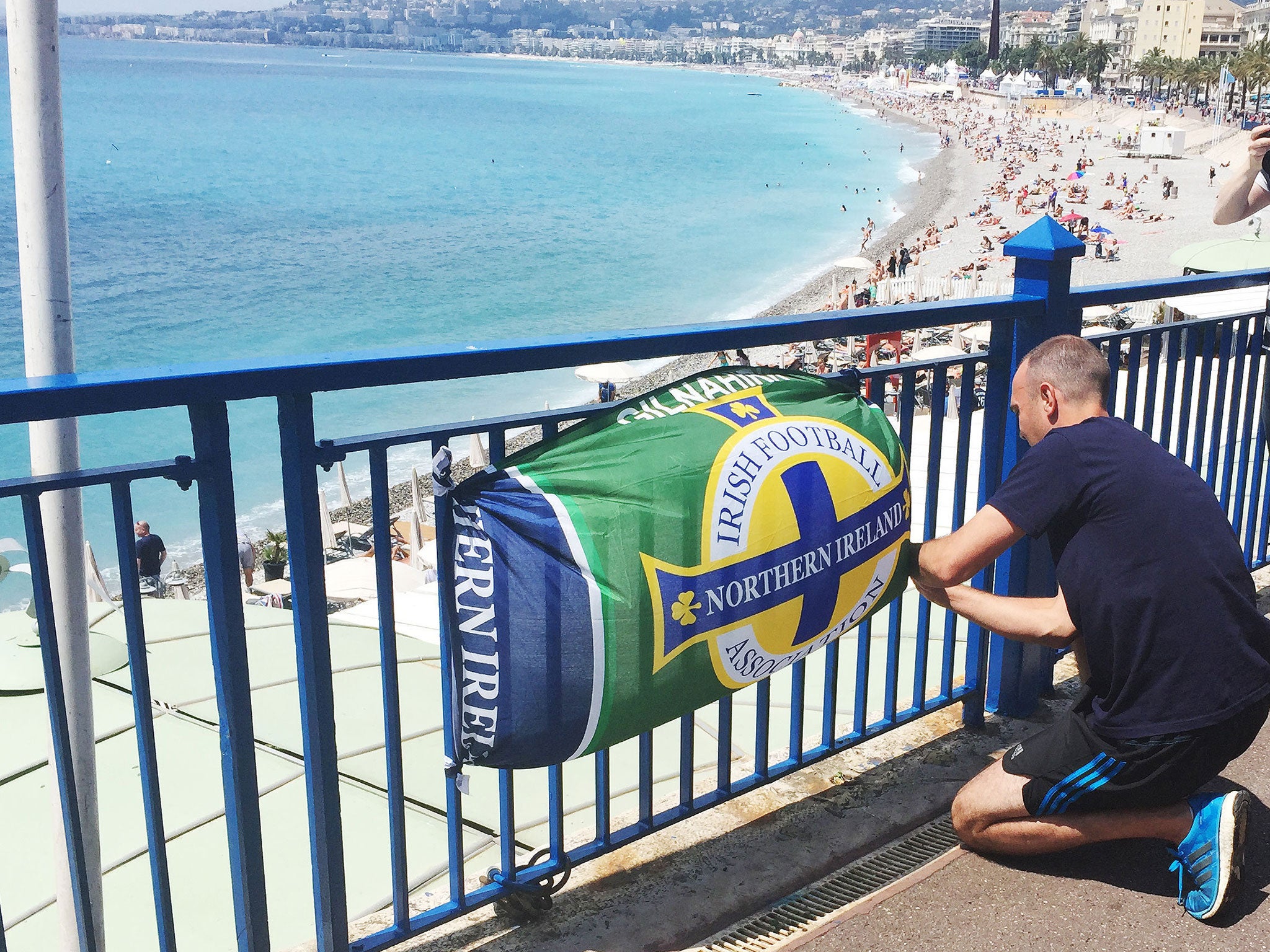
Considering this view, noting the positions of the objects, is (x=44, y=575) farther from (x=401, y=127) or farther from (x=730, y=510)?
(x=401, y=127)

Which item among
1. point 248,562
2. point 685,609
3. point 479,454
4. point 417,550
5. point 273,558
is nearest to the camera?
point 685,609

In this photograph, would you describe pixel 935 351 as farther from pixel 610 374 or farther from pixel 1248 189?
pixel 1248 189

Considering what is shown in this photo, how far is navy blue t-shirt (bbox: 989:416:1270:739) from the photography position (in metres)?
2.47

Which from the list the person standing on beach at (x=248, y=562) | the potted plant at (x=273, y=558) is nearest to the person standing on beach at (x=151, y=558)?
the person standing on beach at (x=248, y=562)

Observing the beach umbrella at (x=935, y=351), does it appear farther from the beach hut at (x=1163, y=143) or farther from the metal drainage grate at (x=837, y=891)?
the beach hut at (x=1163, y=143)

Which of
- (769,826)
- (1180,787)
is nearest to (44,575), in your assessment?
(769,826)

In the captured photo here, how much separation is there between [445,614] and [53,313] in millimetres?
1064

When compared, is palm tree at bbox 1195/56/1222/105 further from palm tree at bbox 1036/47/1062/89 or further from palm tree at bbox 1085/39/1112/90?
palm tree at bbox 1036/47/1062/89

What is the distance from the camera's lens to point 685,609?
2170 mm

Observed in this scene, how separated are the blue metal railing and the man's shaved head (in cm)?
28

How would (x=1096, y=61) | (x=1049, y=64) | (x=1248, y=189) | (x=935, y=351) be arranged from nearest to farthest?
(x=1248, y=189)
(x=935, y=351)
(x=1096, y=61)
(x=1049, y=64)

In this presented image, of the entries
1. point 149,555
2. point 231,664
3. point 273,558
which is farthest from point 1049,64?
point 231,664

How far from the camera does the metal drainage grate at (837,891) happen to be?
8.26 ft

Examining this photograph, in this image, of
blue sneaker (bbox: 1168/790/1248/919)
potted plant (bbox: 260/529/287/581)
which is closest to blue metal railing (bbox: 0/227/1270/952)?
blue sneaker (bbox: 1168/790/1248/919)
